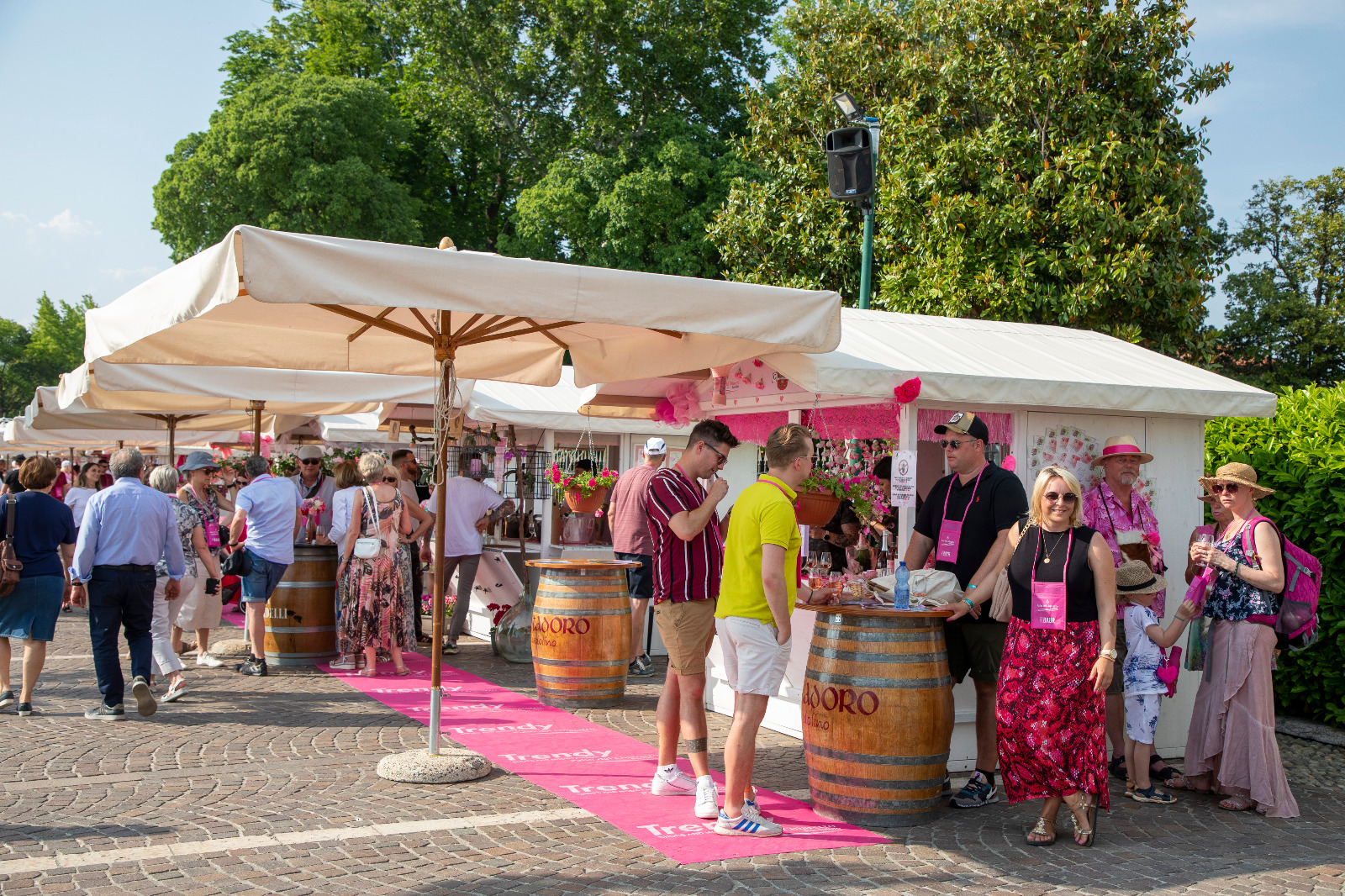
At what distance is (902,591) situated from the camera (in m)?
5.02

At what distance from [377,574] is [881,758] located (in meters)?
4.68

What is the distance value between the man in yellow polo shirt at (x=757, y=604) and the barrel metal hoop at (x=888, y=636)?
40 cm

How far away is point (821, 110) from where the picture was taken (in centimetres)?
1712

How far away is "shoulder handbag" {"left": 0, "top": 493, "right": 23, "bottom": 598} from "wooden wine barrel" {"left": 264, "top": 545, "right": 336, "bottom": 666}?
7.13 ft

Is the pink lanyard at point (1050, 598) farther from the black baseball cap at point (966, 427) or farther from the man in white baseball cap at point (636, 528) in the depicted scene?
the man in white baseball cap at point (636, 528)

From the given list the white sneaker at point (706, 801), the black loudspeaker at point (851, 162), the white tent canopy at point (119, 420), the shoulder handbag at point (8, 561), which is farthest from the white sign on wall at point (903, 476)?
the white tent canopy at point (119, 420)

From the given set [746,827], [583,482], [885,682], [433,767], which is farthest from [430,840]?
[583,482]

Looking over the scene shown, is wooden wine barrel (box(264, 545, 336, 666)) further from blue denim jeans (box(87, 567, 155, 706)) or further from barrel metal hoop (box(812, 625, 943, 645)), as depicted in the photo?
barrel metal hoop (box(812, 625, 943, 645))

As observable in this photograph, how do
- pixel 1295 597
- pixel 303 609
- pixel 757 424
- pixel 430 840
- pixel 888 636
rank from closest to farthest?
pixel 430 840 < pixel 888 636 < pixel 1295 597 < pixel 757 424 < pixel 303 609

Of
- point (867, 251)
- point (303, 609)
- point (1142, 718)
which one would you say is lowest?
point (1142, 718)

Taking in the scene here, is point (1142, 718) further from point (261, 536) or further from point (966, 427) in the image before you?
point (261, 536)

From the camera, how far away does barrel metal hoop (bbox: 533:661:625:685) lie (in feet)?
23.5

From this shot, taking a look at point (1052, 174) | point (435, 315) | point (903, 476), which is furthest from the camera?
point (1052, 174)

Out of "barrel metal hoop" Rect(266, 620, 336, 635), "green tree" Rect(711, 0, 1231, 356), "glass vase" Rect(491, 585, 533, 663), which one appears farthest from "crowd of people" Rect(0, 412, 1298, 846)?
"green tree" Rect(711, 0, 1231, 356)
